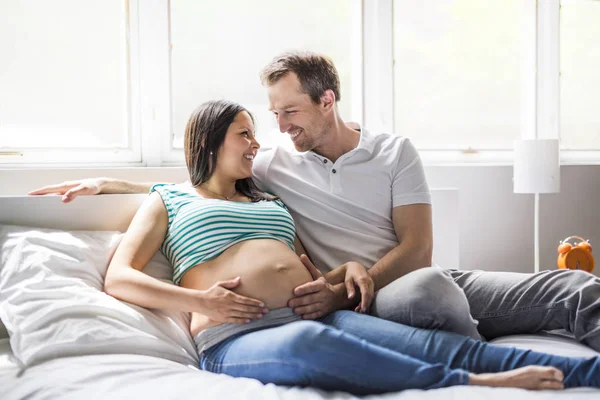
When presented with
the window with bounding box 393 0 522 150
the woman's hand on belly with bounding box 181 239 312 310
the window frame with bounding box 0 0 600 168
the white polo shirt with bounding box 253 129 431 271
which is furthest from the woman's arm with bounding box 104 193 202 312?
the window with bounding box 393 0 522 150

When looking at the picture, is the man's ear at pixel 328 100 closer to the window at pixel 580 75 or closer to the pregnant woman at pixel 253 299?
the pregnant woman at pixel 253 299

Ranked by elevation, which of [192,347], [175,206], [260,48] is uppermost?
[260,48]

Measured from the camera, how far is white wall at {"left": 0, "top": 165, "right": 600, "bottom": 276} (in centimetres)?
312

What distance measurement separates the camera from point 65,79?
2473 mm

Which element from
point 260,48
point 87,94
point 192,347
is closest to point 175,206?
point 192,347

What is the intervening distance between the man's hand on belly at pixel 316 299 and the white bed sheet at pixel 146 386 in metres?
0.29

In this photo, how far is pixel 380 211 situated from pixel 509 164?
65.7 inches

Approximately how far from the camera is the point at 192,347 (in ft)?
4.97

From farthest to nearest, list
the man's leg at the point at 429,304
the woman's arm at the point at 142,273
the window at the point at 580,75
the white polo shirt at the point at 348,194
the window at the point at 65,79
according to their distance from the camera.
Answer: the window at the point at 580,75
the window at the point at 65,79
the white polo shirt at the point at 348,194
the woman's arm at the point at 142,273
the man's leg at the point at 429,304

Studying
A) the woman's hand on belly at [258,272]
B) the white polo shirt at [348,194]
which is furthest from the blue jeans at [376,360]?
the white polo shirt at [348,194]

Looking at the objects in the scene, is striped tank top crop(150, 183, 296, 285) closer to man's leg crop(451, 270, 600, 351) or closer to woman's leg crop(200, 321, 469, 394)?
woman's leg crop(200, 321, 469, 394)

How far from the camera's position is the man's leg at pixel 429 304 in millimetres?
1316

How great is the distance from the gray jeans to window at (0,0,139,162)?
159 cm

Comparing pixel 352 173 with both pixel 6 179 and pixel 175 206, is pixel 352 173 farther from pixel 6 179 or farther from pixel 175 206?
pixel 6 179
